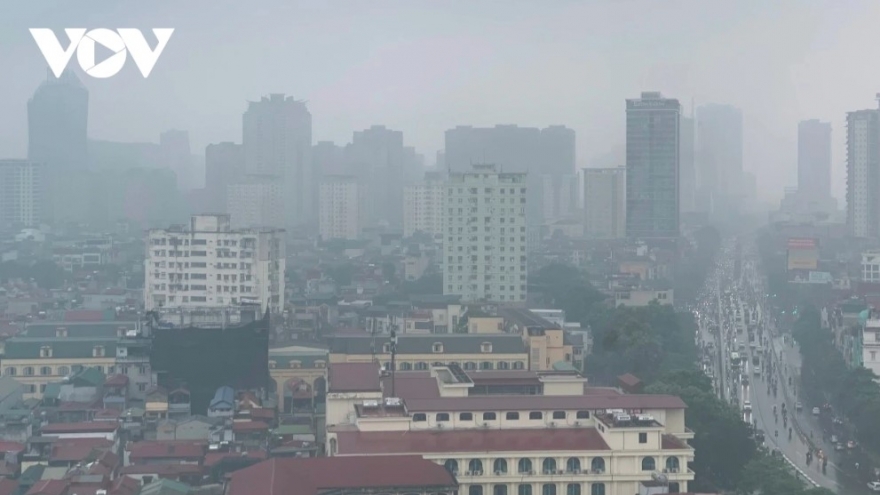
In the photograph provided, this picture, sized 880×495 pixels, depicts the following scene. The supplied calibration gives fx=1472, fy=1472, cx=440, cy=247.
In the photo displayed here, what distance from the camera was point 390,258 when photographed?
20.1 meters

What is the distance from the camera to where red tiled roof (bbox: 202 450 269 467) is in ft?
20.0

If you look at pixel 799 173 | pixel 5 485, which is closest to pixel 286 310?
pixel 5 485

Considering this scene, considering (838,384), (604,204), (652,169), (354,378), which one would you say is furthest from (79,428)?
(604,204)

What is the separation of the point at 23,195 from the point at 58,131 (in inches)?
56.1

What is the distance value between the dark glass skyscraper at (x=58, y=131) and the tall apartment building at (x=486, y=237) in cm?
899

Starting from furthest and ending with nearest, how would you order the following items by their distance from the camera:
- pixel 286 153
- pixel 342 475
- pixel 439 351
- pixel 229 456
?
pixel 286 153 < pixel 439 351 < pixel 229 456 < pixel 342 475

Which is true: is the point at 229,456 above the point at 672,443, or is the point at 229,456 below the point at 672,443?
below

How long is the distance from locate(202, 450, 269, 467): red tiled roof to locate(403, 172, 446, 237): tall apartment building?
17097mm

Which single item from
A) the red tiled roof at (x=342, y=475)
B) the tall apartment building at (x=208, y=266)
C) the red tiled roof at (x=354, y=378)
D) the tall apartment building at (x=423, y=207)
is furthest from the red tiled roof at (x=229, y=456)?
the tall apartment building at (x=423, y=207)

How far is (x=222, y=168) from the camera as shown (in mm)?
24484

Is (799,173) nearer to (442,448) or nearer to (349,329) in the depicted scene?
(349,329)

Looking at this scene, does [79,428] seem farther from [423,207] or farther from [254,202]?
[423,207]

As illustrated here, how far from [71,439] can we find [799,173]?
22.3 m

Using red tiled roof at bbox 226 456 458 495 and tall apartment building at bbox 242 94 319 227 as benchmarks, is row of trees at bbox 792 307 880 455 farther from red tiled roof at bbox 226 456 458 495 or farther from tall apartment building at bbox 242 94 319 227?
tall apartment building at bbox 242 94 319 227
